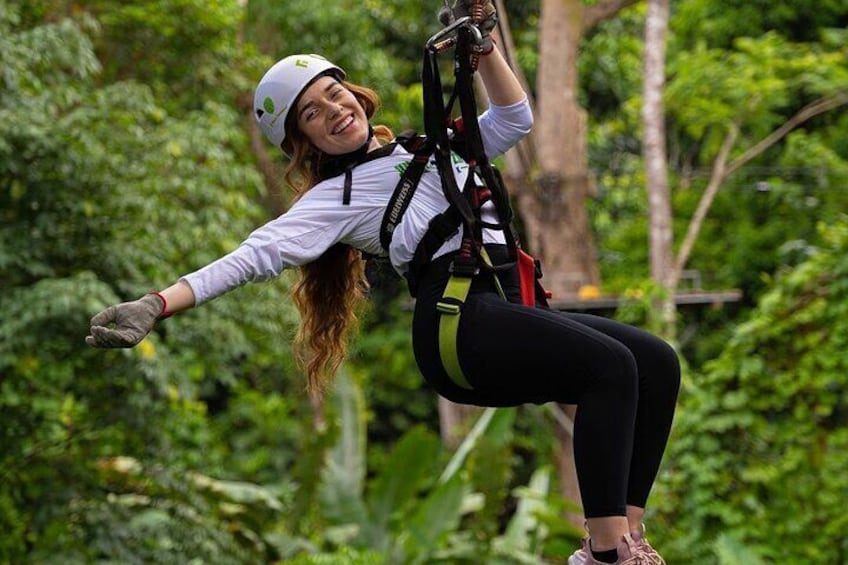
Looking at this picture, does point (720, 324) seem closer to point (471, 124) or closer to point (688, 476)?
point (688, 476)

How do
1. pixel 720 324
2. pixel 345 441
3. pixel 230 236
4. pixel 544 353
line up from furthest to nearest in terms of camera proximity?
pixel 720 324, pixel 345 441, pixel 230 236, pixel 544 353

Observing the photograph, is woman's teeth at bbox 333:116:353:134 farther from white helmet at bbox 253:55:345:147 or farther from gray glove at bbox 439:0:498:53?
gray glove at bbox 439:0:498:53

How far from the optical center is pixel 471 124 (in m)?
2.73

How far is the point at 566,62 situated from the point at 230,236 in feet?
10.7

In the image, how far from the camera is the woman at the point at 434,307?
2520 millimetres

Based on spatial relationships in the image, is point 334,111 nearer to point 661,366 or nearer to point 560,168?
point 661,366

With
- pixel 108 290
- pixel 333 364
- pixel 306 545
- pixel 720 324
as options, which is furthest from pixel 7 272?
pixel 720 324

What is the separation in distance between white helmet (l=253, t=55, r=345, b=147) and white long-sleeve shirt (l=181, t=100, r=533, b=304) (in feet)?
0.52

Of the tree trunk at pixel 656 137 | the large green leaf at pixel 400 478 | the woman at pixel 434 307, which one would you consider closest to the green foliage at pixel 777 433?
the large green leaf at pixel 400 478

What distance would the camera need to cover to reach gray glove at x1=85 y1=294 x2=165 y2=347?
2361mm

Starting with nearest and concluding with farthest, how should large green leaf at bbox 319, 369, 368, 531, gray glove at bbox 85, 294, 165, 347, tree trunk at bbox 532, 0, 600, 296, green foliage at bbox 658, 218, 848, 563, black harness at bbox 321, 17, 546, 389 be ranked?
gray glove at bbox 85, 294, 165, 347
black harness at bbox 321, 17, 546, 389
green foliage at bbox 658, 218, 848, 563
large green leaf at bbox 319, 369, 368, 531
tree trunk at bbox 532, 0, 600, 296

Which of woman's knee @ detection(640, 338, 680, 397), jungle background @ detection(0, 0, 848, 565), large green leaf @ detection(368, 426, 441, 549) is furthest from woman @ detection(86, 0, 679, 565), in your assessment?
large green leaf @ detection(368, 426, 441, 549)

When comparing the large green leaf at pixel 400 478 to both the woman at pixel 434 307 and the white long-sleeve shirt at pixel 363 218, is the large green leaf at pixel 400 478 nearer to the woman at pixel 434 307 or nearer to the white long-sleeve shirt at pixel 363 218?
the woman at pixel 434 307

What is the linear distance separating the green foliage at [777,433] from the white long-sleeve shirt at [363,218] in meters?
5.06
